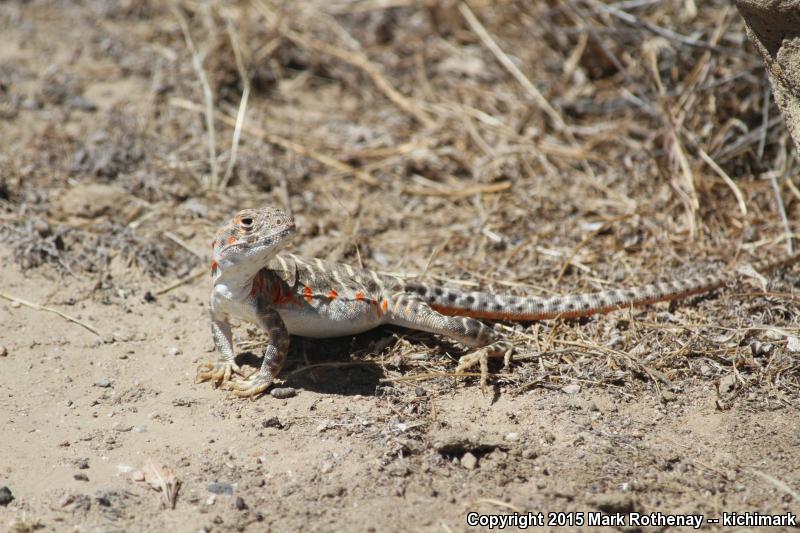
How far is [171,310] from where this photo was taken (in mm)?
5977

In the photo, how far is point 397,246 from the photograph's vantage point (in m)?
6.87

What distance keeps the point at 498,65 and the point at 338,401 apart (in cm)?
536

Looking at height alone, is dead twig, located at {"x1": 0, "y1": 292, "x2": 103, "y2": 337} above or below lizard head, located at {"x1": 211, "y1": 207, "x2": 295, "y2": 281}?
below

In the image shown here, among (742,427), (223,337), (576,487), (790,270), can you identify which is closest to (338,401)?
(223,337)

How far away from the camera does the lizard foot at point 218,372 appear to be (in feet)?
16.9

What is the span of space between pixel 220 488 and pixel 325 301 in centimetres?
143

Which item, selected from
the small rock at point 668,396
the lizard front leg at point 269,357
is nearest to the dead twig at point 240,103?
the lizard front leg at point 269,357

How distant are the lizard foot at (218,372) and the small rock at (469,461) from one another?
161 cm

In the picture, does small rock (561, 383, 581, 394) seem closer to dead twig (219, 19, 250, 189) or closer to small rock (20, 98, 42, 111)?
dead twig (219, 19, 250, 189)

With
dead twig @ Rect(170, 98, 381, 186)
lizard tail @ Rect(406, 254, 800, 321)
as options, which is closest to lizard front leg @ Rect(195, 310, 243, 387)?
lizard tail @ Rect(406, 254, 800, 321)

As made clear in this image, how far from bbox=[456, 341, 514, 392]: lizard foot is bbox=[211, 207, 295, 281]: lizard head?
1478mm

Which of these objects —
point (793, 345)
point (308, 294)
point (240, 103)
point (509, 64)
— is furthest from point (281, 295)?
point (509, 64)

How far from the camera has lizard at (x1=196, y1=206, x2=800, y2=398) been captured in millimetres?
4781

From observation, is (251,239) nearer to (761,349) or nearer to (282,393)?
(282,393)
